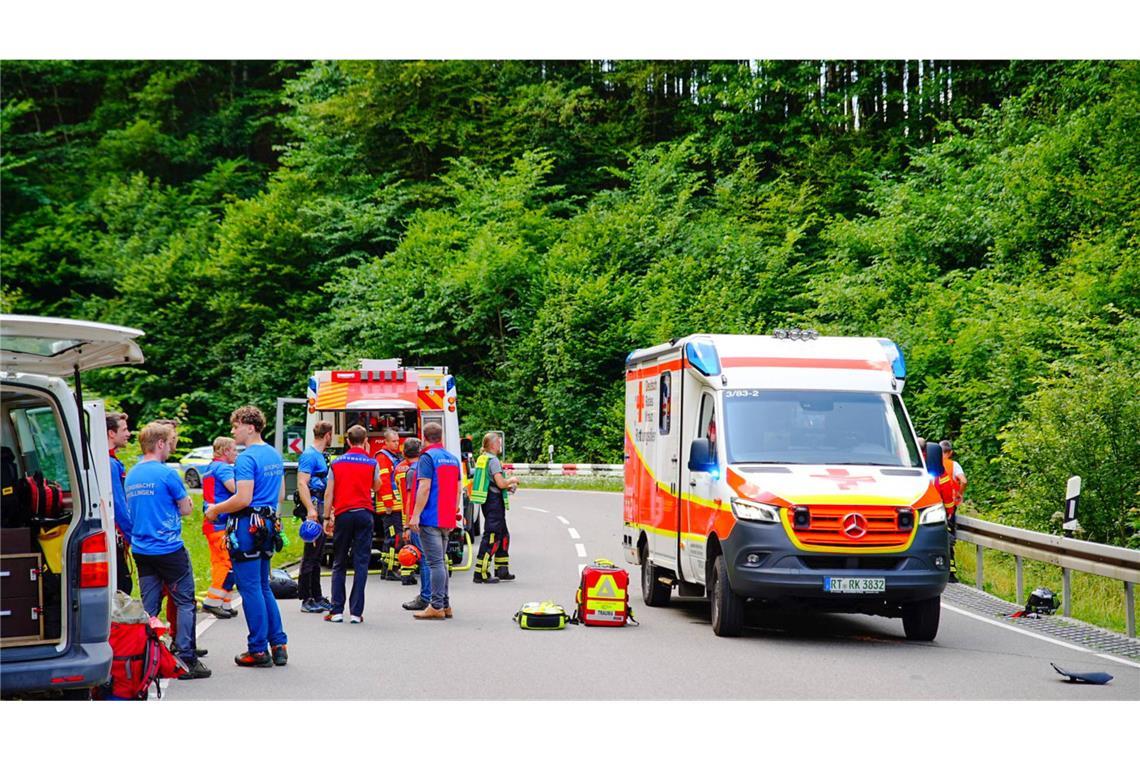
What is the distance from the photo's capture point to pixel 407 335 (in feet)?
160

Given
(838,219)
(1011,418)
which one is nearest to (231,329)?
(838,219)

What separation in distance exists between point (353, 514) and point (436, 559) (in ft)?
3.06

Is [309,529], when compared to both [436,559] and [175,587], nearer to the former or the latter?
[436,559]

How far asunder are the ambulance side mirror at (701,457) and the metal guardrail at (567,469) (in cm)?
2859

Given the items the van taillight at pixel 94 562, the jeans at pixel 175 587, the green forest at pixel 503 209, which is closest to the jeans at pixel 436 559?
the jeans at pixel 175 587

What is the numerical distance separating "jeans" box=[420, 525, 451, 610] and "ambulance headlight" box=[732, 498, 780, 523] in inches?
118

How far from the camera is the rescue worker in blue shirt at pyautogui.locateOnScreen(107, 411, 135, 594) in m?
10.2

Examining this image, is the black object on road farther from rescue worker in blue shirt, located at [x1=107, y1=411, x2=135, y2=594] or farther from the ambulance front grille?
rescue worker in blue shirt, located at [x1=107, y1=411, x2=135, y2=594]

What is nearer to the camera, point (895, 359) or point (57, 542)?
point (57, 542)

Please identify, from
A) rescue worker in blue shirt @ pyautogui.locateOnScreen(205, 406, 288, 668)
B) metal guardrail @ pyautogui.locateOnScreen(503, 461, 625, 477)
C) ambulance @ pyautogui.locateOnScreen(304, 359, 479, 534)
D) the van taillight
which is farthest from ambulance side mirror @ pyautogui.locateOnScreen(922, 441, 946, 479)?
metal guardrail @ pyautogui.locateOnScreen(503, 461, 625, 477)

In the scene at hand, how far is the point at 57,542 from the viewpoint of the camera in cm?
803

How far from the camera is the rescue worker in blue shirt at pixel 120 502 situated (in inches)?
402

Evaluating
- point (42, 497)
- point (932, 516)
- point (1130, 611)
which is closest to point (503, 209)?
point (1130, 611)

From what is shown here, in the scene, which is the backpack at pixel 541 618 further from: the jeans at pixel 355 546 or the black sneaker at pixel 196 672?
the black sneaker at pixel 196 672
